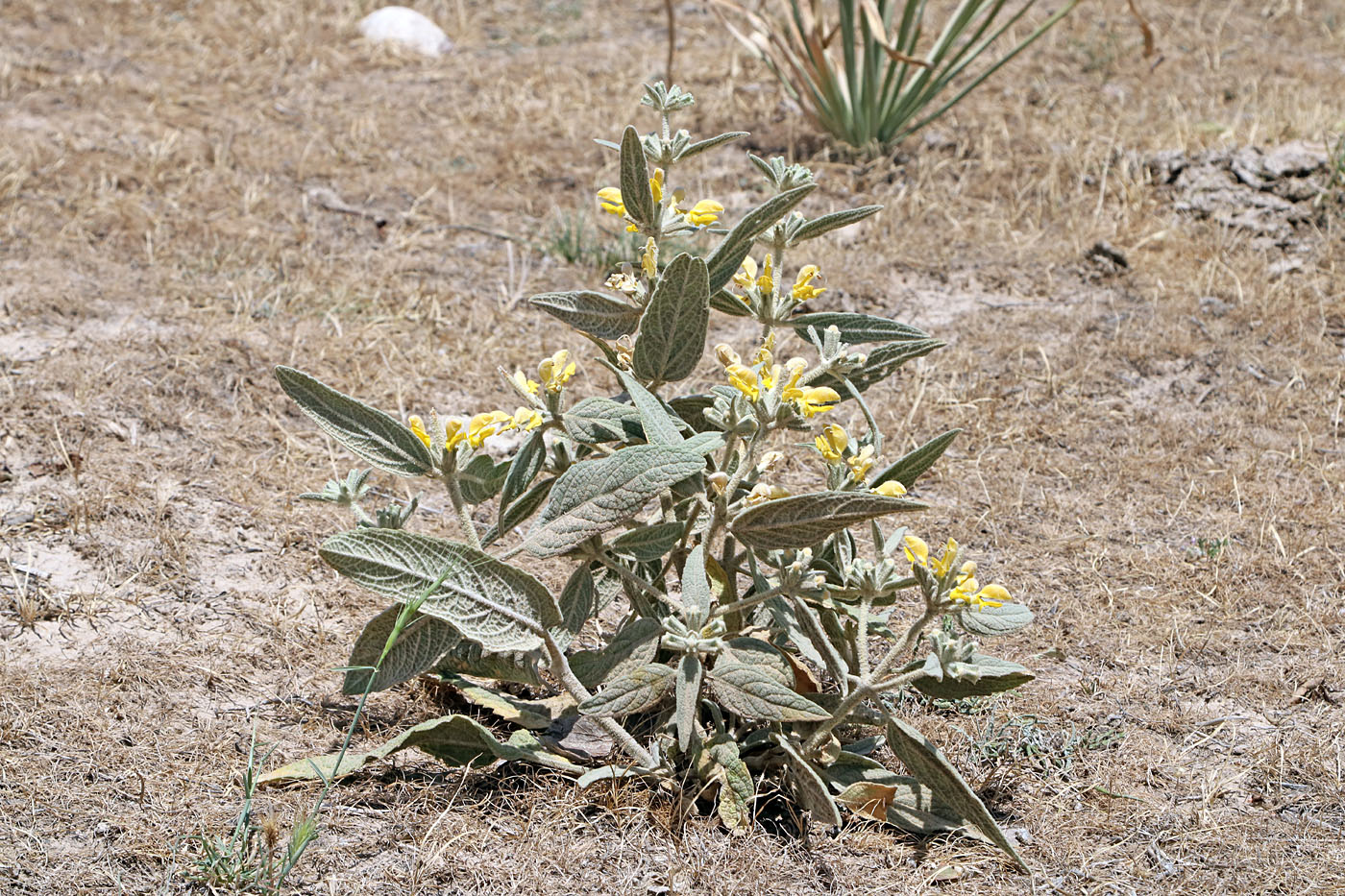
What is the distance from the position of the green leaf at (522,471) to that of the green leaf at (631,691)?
0.93 feet

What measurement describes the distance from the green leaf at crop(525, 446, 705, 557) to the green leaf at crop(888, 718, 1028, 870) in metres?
0.48

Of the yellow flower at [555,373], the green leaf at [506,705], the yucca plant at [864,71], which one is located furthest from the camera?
the yucca plant at [864,71]

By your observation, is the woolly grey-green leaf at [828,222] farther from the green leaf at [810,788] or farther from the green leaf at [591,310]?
the green leaf at [810,788]

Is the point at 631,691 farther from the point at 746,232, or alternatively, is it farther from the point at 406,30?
the point at 406,30

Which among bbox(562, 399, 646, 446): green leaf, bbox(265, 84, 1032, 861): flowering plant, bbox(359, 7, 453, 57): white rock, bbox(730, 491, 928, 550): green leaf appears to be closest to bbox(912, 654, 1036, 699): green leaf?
bbox(265, 84, 1032, 861): flowering plant

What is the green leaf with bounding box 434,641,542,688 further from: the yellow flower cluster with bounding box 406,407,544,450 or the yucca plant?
the yucca plant

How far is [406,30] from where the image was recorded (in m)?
5.82

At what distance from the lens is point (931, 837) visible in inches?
73.3

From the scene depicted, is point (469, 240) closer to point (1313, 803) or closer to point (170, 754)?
point (170, 754)

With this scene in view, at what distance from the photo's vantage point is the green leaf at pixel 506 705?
1.95 meters

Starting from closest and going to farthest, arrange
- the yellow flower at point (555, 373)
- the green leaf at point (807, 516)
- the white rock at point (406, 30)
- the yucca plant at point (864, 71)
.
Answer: the green leaf at point (807, 516) < the yellow flower at point (555, 373) < the yucca plant at point (864, 71) < the white rock at point (406, 30)

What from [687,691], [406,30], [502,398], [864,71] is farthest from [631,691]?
[406,30]

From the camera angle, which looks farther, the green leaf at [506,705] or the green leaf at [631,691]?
the green leaf at [506,705]

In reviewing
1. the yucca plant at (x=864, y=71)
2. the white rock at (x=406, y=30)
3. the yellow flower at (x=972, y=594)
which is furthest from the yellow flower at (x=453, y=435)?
the white rock at (x=406, y=30)
